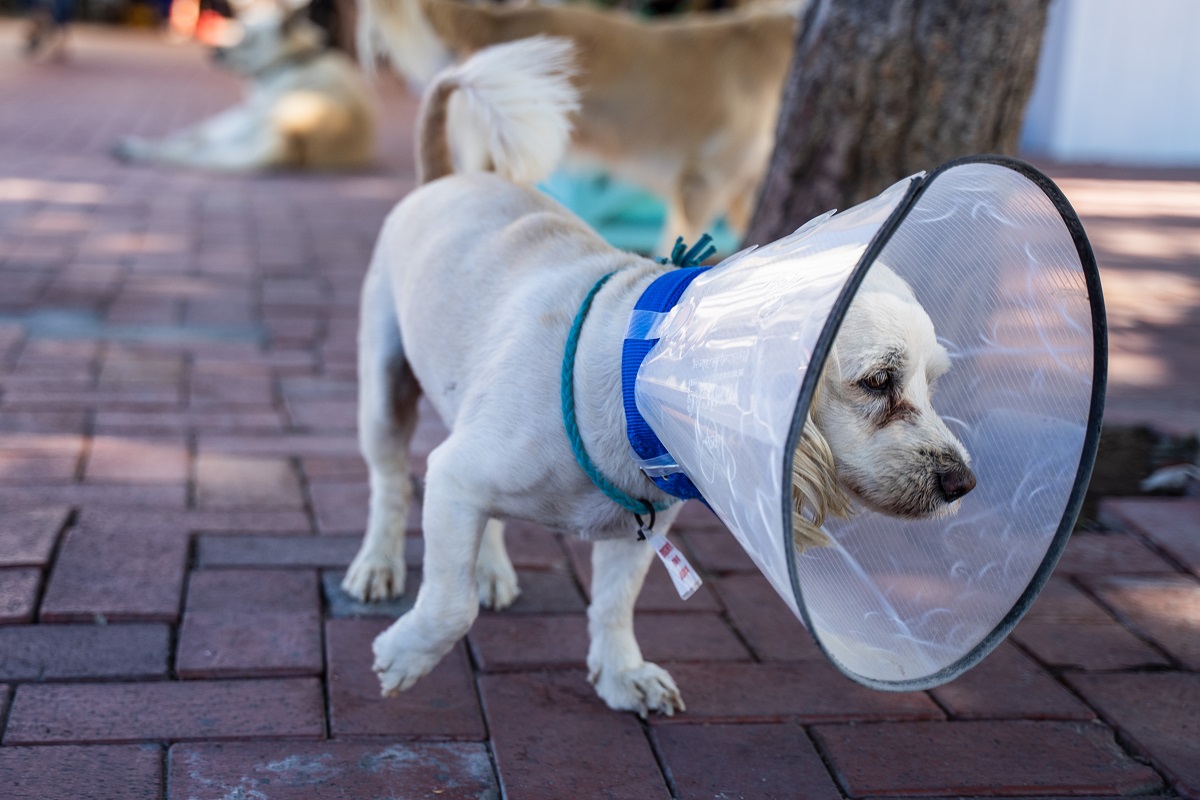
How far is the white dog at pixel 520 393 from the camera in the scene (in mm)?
1773

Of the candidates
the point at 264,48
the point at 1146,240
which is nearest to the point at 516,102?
the point at 1146,240

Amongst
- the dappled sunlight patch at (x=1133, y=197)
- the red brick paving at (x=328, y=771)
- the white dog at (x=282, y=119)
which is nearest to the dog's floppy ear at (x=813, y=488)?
the red brick paving at (x=328, y=771)

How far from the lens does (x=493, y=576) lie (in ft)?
9.14

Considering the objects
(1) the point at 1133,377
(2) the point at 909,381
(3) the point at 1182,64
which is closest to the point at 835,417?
(2) the point at 909,381

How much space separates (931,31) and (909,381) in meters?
2.23

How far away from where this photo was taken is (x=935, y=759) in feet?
7.46

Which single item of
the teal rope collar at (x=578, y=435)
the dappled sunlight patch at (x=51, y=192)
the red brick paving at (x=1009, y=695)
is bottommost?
the dappled sunlight patch at (x=51, y=192)

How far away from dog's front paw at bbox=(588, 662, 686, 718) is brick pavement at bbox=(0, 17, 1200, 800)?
0.03m

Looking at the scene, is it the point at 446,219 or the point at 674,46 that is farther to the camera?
the point at 674,46

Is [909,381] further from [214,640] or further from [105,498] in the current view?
[105,498]

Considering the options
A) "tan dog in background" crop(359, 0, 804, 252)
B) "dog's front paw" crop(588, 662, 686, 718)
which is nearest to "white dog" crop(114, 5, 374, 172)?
"tan dog in background" crop(359, 0, 804, 252)

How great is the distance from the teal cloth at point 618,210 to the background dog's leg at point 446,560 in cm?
396

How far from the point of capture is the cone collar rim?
141cm

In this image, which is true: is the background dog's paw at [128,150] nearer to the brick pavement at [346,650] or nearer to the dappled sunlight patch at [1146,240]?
the brick pavement at [346,650]
